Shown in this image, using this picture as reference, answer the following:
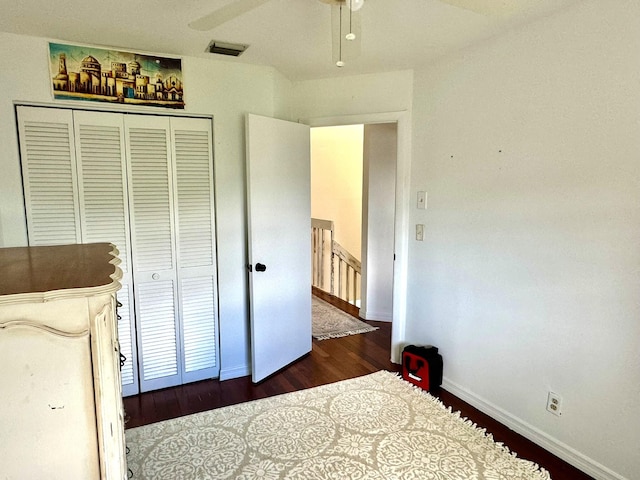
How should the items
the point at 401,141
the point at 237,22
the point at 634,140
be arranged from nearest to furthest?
the point at 634,140 < the point at 237,22 < the point at 401,141

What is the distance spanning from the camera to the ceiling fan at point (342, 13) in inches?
56.2

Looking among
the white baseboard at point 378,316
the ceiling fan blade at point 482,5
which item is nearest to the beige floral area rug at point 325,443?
the white baseboard at point 378,316

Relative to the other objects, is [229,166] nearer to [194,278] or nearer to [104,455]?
[194,278]

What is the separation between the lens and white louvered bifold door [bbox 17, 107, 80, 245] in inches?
92.4

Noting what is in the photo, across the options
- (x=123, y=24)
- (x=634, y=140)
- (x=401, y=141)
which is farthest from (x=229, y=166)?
(x=634, y=140)

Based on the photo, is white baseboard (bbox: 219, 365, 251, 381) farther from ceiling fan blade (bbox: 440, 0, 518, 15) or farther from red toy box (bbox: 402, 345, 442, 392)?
ceiling fan blade (bbox: 440, 0, 518, 15)

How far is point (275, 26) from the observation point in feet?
7.09

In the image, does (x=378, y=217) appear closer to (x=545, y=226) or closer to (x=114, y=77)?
(x=545, y=226)

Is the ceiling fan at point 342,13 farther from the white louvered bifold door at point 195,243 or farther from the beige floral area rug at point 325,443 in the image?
the beige floral area rug at point 325,443

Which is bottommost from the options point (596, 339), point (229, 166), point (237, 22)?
point (596, 339)

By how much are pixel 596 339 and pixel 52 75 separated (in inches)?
127

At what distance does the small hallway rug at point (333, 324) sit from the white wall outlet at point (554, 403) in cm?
199

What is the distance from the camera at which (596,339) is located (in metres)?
1.90

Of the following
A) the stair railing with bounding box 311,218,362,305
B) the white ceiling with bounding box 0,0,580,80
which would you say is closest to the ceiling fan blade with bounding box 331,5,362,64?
the white ceiling with bounding box 0,0,580,80
